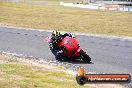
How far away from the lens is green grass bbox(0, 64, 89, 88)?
1071 cm

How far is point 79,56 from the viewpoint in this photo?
1603 cm

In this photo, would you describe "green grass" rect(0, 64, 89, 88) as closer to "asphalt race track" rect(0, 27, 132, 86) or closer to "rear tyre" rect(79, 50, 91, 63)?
"asphalt race track" rect(0, 27, 132, 86)

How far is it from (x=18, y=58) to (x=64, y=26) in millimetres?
19533

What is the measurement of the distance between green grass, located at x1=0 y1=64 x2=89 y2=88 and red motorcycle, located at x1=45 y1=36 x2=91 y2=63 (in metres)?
2.11

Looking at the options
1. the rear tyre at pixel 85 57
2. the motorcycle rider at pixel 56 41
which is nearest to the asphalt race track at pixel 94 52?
the rear tyre at pixel 85 57

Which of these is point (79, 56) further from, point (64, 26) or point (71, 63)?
point (64, 26)

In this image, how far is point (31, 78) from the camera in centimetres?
1177

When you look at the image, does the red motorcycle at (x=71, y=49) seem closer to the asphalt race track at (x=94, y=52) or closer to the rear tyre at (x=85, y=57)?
the rear tyre at (x=85, y=57)

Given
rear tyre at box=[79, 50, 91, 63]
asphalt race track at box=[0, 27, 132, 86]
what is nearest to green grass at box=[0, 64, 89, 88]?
asphalt race track at box=[0, 27, 132, 86]

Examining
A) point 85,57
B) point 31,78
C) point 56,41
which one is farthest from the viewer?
point 56,41

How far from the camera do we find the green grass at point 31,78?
10709mm

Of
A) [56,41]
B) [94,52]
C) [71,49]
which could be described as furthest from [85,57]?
[94,52]

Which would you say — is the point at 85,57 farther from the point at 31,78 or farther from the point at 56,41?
the point at 31,78

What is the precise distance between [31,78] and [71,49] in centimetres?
431
